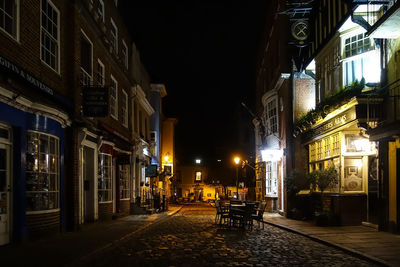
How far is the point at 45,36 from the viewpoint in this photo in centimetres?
1311

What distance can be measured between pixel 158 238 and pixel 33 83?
19.1 feet

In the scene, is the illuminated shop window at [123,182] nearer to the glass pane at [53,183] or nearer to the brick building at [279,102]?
the brick building at [279,102]

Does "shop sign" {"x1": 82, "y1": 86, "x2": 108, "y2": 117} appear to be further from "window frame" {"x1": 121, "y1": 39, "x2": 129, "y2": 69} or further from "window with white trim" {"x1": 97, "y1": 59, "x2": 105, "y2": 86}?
"window frame" {"x1": 121, "y1": 39, "x2": 129, "y2": 69}

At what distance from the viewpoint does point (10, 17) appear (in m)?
10.8

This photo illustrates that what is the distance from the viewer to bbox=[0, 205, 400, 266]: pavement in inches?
357

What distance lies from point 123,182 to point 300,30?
1180 cm

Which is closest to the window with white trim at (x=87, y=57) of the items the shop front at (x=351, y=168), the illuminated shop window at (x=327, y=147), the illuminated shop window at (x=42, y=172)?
the illuminated shop window at (x=42, y=172)

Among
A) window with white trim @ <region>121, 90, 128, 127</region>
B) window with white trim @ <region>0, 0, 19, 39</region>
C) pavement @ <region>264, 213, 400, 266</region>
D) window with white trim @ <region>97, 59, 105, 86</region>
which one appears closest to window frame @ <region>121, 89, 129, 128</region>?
window with white trim @ <region>121, 90, 128, 127</region>

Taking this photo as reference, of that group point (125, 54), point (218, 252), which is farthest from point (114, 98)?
point (218, 252)

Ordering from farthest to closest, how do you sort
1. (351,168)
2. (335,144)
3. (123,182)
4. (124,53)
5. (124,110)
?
(124,53) < (124,110) < (123,182) < (335,144) < (351,168)

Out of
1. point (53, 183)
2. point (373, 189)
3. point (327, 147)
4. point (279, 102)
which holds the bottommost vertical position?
point (373, 189)

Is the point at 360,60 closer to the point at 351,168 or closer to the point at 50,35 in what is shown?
the point at 351,168

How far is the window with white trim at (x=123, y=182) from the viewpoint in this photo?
22.9 metres

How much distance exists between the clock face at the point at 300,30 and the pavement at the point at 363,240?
371 inches
